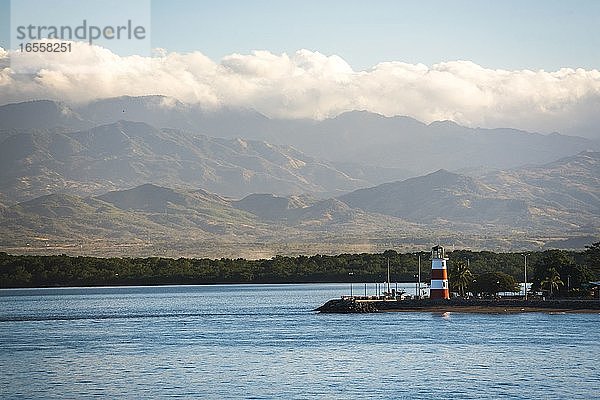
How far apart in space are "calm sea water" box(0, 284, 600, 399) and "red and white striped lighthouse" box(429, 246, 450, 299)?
14.8ft

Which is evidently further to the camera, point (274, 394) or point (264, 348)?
point (264, 348)

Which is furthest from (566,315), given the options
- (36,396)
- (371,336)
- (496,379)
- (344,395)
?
(36,396)

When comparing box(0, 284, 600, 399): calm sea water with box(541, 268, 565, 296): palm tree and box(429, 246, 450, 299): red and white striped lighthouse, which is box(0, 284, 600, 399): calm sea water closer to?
box(429, 246, 450, 299): red and white striped lighthouse

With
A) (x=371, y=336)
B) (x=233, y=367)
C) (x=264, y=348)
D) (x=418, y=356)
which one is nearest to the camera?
(x=233, y=367)

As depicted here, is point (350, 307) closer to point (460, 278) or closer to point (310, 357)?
point (460, 278)

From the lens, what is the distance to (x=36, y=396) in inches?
2953

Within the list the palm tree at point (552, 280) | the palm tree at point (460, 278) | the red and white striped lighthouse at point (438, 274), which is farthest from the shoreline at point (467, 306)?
the palm tree at point (460, 278)

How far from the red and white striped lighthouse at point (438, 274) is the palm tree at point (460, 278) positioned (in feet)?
48.8

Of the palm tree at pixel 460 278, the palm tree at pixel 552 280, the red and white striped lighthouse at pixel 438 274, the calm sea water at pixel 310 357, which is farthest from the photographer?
the palm tree at pixel 460 278

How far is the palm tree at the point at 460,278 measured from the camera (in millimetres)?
165375

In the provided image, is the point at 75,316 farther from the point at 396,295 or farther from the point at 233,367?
the point at 233,367

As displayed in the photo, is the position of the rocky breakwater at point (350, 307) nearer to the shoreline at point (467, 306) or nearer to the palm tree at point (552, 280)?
the shoreline at point (467, 306)

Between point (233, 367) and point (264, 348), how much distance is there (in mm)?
15335

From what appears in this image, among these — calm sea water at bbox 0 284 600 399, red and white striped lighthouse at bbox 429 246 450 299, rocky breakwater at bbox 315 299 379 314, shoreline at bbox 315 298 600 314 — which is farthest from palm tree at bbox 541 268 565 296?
rocky breakwater at bbox 315 299 379 314
